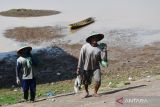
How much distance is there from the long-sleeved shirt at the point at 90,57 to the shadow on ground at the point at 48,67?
5647 millimetres

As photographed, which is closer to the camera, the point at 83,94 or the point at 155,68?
the point at 83,94

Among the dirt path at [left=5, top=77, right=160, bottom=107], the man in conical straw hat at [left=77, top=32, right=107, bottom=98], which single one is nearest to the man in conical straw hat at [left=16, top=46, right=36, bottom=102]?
the dirt path at [left=5, top=77, right=160, bottom=107]

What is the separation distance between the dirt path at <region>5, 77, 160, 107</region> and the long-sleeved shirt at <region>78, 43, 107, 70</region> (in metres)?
0.81

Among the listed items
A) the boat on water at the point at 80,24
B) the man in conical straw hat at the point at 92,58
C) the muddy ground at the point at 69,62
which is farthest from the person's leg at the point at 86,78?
the boat on water at the point at 80,24

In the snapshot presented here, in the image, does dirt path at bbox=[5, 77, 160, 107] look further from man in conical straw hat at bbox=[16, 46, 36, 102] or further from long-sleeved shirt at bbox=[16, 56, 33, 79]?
long-sleeved shirt at bbox=[16, 56, 33, 79]

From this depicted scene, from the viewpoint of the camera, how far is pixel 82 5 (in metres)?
43.9

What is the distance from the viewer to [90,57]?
43.0ft

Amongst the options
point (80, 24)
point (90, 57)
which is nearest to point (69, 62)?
point (90, 57)

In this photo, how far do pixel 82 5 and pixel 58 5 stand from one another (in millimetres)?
2512

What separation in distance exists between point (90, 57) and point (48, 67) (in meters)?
9.14

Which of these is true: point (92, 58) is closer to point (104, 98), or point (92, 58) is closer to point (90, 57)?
point (90, 57)

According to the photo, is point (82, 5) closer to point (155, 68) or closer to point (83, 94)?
point (155, 68)

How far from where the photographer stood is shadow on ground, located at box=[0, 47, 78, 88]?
20247 mm

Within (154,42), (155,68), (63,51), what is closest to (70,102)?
(155,68)
